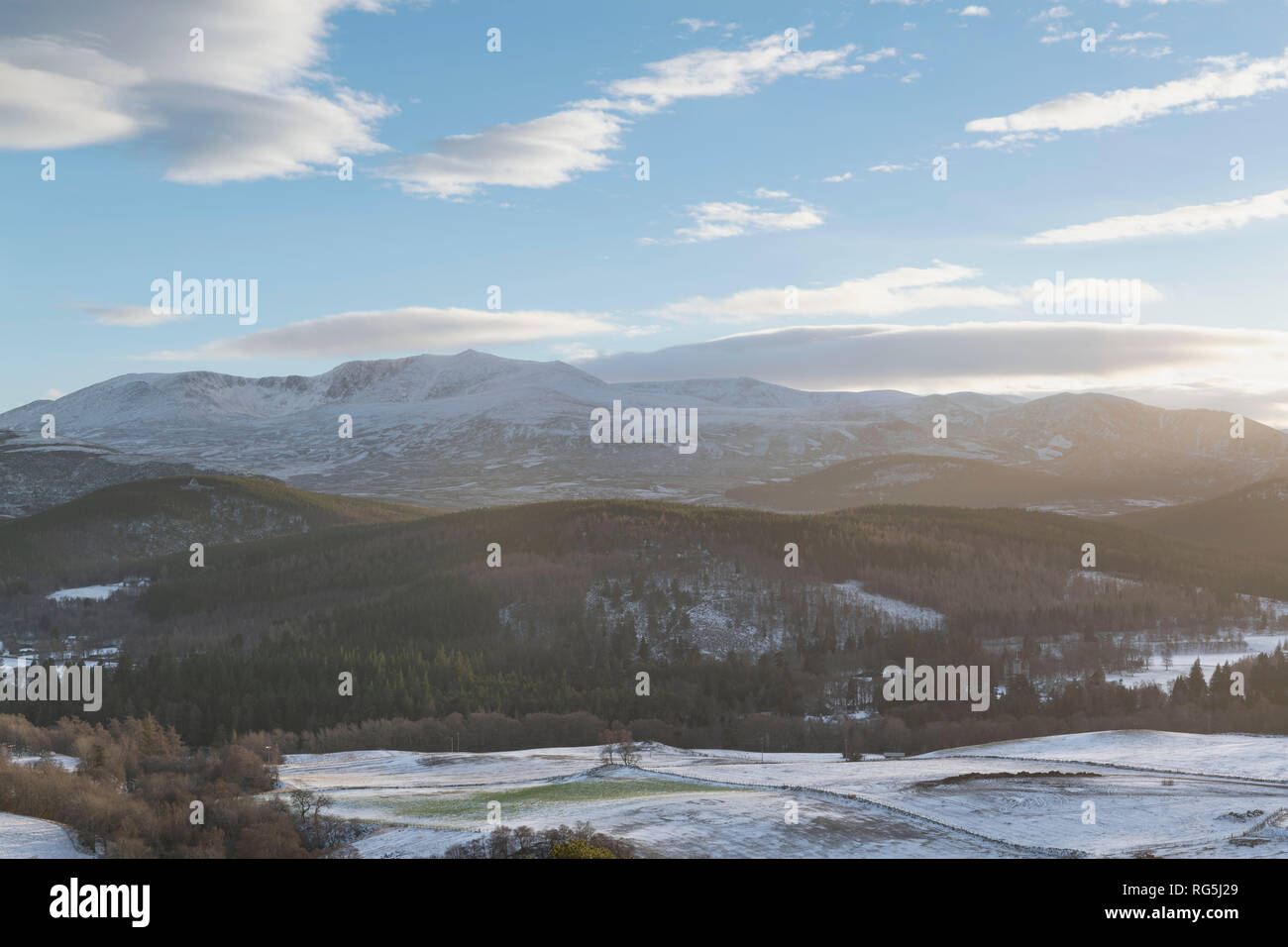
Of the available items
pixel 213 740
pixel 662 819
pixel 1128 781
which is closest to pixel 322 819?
pixel 662 819

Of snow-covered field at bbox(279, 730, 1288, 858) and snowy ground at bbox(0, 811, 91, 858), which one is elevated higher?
snowy ground at bbox(0, 811, 91, 858)

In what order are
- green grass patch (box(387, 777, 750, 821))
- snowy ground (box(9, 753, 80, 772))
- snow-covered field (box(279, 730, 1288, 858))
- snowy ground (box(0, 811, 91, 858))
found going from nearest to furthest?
snowy ground (box(0, 811, 91, 858))
snow-covered field (box(279, 730, 1288, 858))
green grass patch (box(387, 777, 750, 821))
snowy ground (box(9, 753, 80, 772))

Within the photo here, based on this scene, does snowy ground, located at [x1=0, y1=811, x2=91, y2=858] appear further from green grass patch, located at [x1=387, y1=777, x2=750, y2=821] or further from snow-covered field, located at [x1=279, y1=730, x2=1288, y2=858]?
green grass patch, located at [x1=387, y1=777, x2=750, y2=821]

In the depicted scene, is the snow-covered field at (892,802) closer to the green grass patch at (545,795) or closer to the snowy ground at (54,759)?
the green grass patch at (545,795)

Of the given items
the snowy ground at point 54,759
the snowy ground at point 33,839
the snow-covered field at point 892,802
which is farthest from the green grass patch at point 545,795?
the snowy ground at point 54,759

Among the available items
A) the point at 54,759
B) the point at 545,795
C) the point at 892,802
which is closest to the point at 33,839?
the point at 545,795

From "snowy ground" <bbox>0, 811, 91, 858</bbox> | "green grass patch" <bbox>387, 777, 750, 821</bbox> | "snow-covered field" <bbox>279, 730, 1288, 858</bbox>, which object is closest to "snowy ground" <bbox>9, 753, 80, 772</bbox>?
"snow-covered field" <bbox>279, 730, 1288, 858</bbox>
